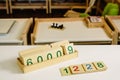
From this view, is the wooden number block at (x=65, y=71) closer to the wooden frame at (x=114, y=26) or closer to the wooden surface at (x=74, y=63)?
the wooden surface at (x=74, y=63)

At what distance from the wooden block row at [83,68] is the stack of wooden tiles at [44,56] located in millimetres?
70

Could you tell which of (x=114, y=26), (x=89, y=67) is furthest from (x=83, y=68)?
(x=114, y=26)

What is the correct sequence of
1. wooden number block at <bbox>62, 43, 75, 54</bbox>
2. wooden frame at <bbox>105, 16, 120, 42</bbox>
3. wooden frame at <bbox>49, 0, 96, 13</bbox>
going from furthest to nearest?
wooden frame at <bbox>49, 0, 96, 13</bbox>, wooden frame at <bbox>105, 16, 120, 42</bbox>, wooden number block at <bbox>62, 43, 75, 54</bbox>

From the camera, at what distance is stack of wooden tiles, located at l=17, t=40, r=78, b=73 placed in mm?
966

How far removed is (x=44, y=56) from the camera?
100cm

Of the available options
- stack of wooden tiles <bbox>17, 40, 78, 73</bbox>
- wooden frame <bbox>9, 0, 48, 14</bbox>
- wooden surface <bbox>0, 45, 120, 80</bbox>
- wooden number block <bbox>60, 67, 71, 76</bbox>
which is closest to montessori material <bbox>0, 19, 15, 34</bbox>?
wooden surface <bbox>0, 45, 120, 80</bbox>

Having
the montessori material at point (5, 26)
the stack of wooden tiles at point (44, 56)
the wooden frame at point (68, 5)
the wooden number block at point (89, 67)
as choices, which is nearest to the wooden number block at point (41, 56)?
the stack of wooden tiles at point (44, 56)

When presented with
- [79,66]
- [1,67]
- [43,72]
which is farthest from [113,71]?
[1,67]

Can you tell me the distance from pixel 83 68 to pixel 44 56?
19 centimetres

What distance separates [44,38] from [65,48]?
0.70 meters

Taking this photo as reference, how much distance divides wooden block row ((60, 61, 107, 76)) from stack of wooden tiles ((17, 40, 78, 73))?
7 centimetres

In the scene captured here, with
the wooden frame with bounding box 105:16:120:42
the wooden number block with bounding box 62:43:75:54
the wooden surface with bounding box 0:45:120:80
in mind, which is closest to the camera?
the wooden surface with bounding box 0:45:120:80

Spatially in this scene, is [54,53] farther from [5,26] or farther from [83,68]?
[5,26]

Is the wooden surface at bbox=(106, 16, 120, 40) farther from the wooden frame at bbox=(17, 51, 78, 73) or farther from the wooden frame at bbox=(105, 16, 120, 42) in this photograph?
the wooden frame at bbox=(17, 51, 78, 73)
